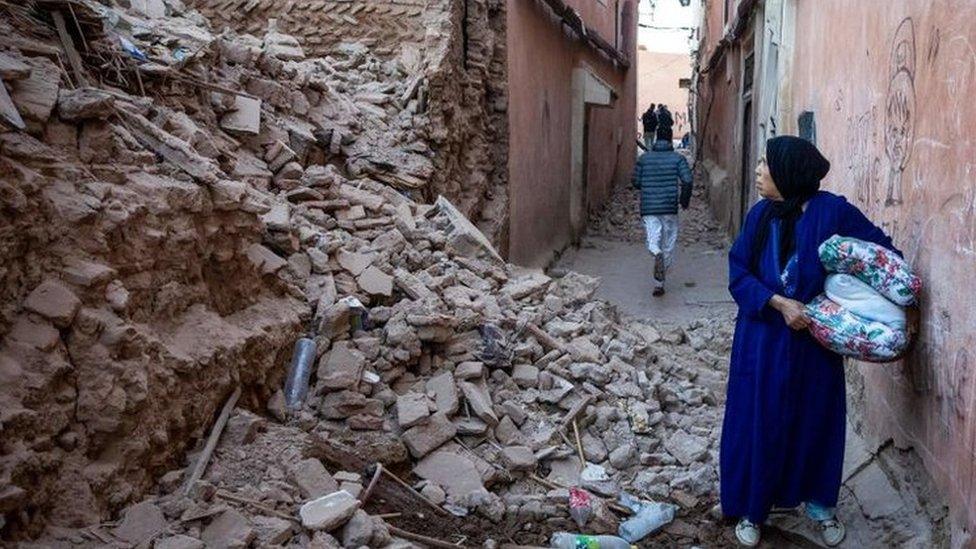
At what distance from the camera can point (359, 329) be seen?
4762 millimetres

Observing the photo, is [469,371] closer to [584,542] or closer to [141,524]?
[584,542]

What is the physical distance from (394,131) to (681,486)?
166 inches

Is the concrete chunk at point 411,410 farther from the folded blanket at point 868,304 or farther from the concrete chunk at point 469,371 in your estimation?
the folded blanket at point 868,304

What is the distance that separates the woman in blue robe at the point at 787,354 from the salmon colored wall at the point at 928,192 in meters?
0.30

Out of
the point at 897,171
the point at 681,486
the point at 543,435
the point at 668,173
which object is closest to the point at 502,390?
the point at 543,435

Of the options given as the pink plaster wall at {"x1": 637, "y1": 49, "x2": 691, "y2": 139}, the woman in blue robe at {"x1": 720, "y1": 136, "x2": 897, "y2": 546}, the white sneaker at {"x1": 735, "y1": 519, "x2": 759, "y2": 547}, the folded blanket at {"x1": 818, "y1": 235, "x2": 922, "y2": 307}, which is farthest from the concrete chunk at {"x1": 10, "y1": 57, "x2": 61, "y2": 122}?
the pink plaster wall at {"x1": 637, "y1": 49, "x2": 691, "y2": 139}

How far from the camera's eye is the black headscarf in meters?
3.44

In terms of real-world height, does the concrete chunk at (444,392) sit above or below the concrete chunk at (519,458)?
above

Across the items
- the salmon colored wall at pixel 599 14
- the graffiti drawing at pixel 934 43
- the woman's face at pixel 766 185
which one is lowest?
the woman's face at pixel 766 185

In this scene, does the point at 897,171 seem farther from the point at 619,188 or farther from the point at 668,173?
the point at 619,188

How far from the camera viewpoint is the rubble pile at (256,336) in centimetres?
304

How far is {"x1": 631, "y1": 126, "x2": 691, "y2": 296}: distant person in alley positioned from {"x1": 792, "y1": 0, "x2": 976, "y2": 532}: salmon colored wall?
4.39 metres

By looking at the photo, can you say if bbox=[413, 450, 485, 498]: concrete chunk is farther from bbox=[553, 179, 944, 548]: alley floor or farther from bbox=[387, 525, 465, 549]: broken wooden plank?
bbox=[553, 179, 944, 548]: alley floor

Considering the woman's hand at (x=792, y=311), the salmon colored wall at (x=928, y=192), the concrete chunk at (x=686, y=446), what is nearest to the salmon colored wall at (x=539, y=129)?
the concrete chunk at (x=686, y=446)
